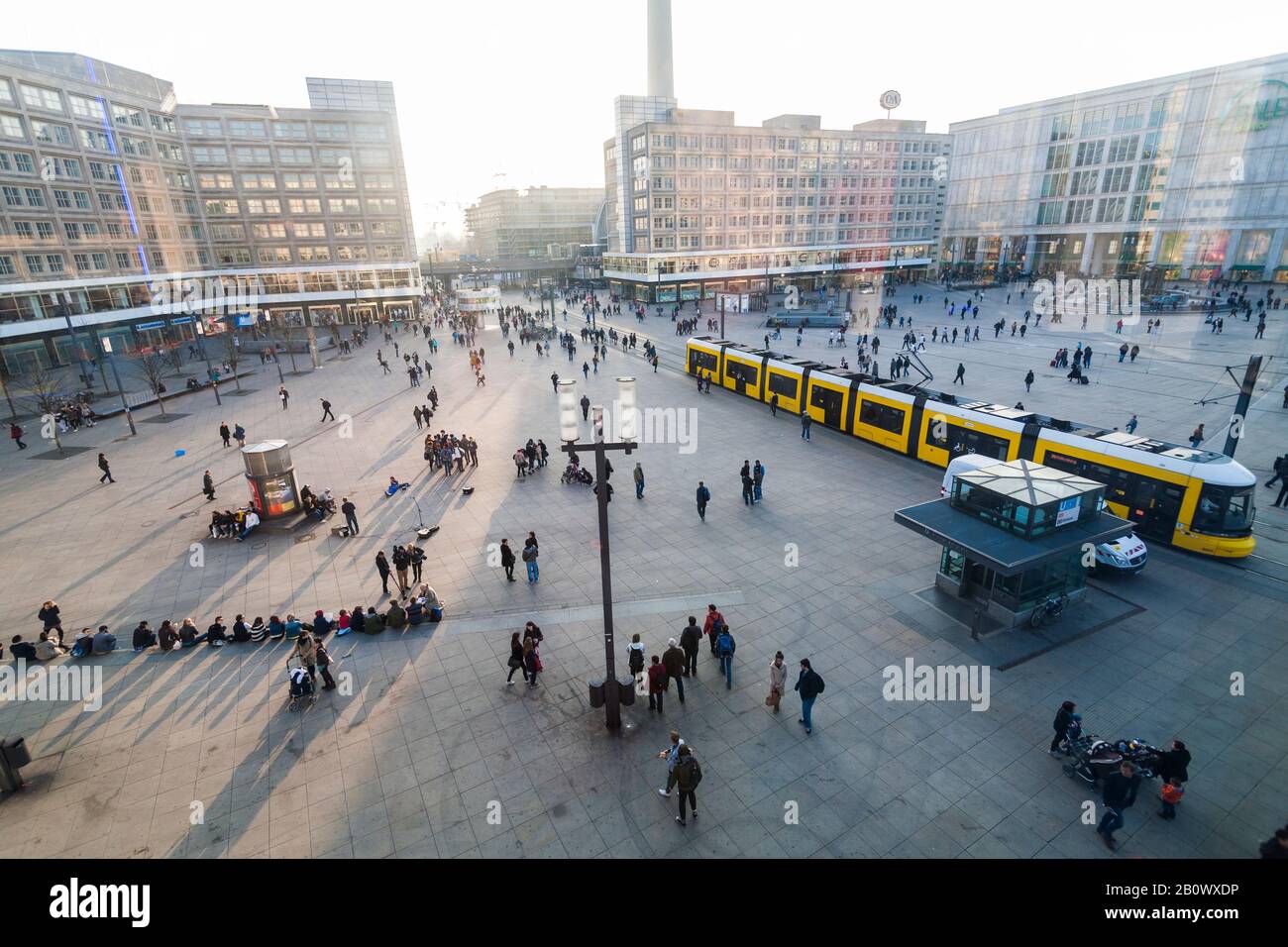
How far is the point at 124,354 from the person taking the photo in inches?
2154

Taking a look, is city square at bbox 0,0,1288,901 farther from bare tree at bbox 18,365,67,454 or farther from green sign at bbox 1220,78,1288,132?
green sign at bbox 1220,78,1288,132

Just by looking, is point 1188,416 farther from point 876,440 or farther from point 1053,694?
point 1053,694

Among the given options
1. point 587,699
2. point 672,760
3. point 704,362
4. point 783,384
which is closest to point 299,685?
point 587,699

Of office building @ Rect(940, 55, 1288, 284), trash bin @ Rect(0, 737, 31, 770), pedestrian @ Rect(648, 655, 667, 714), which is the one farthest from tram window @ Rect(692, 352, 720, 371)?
office building @ Rect(940, 55, 1288, 284)

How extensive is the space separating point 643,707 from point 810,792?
3390 mm

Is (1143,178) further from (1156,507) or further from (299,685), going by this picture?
(299,685)

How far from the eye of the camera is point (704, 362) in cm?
3800

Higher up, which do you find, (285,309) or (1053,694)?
(285,309)

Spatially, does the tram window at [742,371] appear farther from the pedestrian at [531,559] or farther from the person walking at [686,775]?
the person walking at [686,775]

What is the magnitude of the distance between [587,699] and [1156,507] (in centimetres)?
1642

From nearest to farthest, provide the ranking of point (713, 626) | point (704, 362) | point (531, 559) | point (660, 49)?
point (713, 626)
point (531, 559)
point (704, 362)
point (660, 49)

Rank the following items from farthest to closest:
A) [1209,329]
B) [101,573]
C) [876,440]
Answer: [1209,329]
[876,440]
[101,573]

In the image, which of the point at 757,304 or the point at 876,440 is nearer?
the point at 876,440

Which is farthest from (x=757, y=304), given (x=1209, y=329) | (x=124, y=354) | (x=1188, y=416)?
(x=124, y=354)
